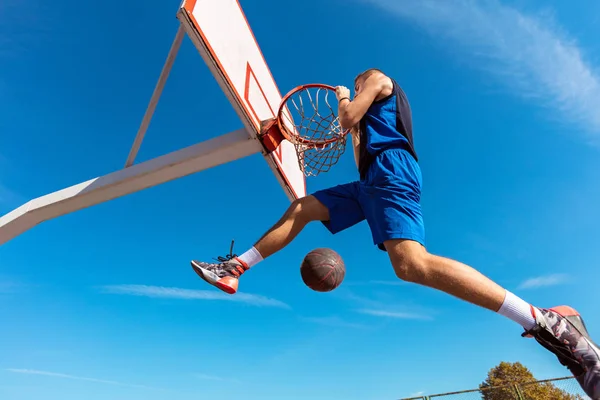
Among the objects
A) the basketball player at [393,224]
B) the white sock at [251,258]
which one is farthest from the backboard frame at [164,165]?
the white sock at [251,258]

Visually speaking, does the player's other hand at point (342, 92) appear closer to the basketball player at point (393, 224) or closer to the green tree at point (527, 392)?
the basketball player at point (393, 224)

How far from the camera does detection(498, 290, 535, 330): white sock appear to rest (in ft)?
6.53

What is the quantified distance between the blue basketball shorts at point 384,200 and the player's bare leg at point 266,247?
0.10 metres

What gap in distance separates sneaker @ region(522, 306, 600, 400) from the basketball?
1288 mm

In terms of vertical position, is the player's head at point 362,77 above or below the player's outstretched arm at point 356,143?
above

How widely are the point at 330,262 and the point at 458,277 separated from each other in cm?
108

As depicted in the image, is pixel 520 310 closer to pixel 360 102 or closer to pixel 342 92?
pixel 360 102

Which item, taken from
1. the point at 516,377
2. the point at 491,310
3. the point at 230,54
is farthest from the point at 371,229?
the point at 516,377

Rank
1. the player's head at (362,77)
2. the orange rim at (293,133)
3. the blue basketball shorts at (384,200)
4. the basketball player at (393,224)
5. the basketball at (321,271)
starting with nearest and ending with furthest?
the basketball player at (393,224) → the blue basketball shorts at (384,200) → the basketball at (321,271) → the player's head at (362,77) → the orange rim at (293,133)

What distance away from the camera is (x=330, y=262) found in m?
2.92

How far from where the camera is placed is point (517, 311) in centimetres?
199


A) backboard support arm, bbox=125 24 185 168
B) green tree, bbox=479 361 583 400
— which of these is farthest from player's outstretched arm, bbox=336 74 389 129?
green tree, bbox=479 361 583 400

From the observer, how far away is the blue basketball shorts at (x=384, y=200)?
229 centimetres

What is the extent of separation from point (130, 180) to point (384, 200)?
3.42m
